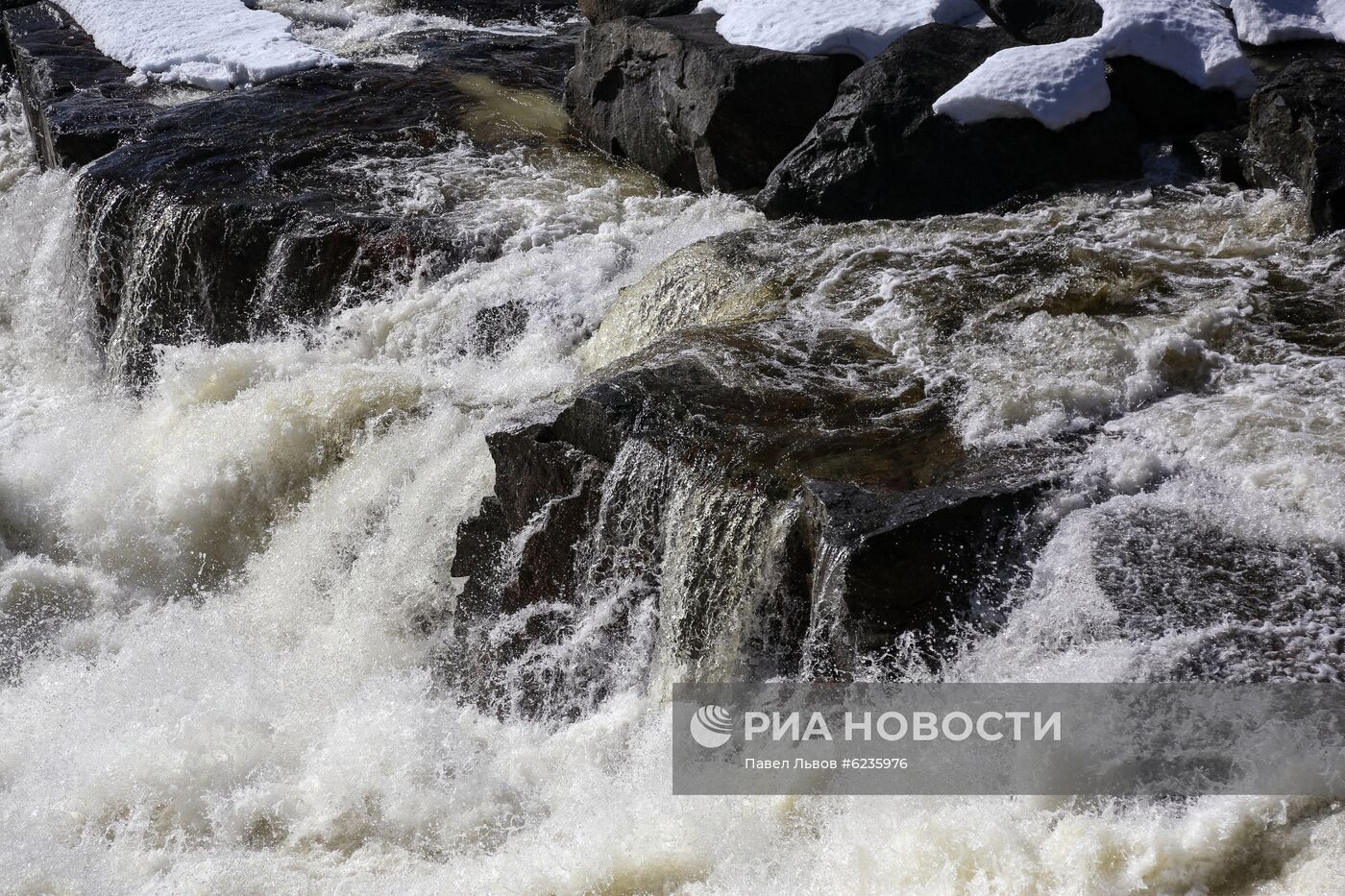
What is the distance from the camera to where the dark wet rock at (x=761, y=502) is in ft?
12.8

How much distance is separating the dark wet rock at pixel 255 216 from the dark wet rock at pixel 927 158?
Answer: 199 cm

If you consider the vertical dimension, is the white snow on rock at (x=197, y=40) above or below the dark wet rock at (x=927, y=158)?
above

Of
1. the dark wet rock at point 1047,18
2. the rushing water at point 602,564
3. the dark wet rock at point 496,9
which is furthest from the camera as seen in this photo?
the dark wet rock at point 496,9

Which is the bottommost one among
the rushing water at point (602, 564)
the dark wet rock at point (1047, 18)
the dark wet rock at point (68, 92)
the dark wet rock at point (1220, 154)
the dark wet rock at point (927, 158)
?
the rushing water at point (602, 564)

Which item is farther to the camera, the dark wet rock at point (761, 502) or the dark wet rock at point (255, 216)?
the dark wet rock at point (255, 216)

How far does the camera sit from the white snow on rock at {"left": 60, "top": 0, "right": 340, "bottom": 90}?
10.3 meters

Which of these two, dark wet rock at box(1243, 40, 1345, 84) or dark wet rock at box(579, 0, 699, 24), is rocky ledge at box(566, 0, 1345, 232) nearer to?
dark wet rock at box(1243, 40, 1345, 84)

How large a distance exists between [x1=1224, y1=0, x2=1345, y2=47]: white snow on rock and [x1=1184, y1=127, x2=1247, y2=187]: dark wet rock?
32.3 inches

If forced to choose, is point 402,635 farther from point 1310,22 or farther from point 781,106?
point 1310,22

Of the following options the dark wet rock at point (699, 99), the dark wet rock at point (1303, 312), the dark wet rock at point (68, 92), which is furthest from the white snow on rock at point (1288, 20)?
the dark wet rock at point (68, 92)

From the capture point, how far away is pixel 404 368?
22.0ft

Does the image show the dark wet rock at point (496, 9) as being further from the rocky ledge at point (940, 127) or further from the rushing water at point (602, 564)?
the rushing water at point (602, 564)

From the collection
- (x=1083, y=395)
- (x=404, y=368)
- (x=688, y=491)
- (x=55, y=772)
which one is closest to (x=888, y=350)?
(x=1083, y=395)

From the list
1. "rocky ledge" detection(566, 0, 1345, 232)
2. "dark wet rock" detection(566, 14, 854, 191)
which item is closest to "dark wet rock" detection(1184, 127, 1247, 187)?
"rocky ledge" detection(566, 0, 1345, 232)
